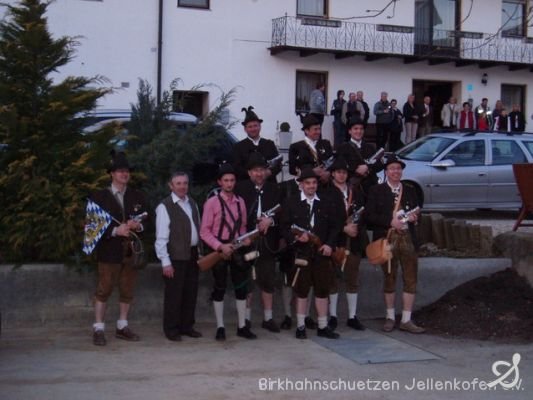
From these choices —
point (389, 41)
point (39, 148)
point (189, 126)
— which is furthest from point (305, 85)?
point (39, 148)

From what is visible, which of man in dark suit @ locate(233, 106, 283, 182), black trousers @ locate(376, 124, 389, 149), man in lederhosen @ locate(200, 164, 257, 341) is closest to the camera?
man in lederhosen @ locate(200, 164, 257, 341)

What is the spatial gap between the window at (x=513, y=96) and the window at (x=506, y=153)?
12.9m

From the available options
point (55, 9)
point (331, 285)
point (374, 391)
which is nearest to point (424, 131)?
point (55, 9)

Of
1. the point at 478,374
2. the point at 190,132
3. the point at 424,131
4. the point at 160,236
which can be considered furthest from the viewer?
the point at 424,131

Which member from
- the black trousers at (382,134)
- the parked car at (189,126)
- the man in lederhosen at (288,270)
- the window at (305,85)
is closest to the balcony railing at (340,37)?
the window at (305,85)

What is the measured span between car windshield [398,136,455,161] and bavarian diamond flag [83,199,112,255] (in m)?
8.83

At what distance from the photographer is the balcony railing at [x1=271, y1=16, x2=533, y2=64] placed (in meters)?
24.3

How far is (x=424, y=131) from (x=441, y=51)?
9.62 ft

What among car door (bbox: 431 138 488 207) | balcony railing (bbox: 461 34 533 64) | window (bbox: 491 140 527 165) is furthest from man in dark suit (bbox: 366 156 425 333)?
balcony railing (bbox: 461 34 533 64)

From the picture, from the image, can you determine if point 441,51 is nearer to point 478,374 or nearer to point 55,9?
point 55,9

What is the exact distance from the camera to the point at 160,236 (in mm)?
8430

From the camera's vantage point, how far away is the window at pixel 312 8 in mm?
24984

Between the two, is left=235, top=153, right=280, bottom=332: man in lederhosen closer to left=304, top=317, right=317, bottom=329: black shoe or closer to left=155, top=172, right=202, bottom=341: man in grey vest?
left=304, top=317, right=317, bottom=329: black shoe

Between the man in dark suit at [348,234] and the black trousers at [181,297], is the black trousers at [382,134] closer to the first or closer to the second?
the man in dark suit at [348,234]
